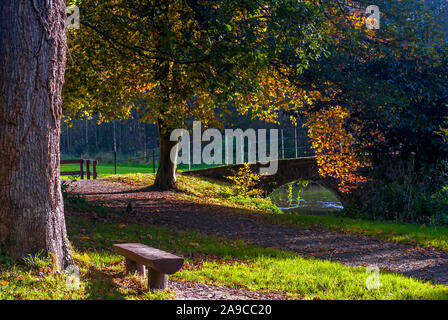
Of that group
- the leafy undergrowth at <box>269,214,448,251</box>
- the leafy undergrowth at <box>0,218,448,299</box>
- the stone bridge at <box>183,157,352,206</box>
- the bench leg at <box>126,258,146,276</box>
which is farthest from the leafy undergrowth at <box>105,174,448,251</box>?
the bench leg at <box>126,258,146,276</box>

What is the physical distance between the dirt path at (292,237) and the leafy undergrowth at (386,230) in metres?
0.37

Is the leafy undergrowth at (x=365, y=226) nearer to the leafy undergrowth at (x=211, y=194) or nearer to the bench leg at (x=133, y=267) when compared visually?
the leafy undergrowth at (x=211, y=194)

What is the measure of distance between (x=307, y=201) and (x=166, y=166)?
1111cm

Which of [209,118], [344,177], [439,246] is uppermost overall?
[209,118]

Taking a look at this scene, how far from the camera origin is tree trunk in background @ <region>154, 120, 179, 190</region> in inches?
698

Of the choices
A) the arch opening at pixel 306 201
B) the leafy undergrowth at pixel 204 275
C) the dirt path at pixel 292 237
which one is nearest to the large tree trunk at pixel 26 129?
the leafy undergrowth at pixel 204 275

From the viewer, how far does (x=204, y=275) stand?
6.26 m

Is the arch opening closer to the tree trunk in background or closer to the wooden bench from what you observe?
the tree trunk in background

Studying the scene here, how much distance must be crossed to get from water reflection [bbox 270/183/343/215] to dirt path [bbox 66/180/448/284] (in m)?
9.18

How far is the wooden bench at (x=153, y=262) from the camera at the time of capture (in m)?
4.68

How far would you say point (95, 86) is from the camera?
1308 centimetres

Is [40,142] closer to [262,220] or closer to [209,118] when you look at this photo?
[262,220]

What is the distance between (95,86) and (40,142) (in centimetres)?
827
